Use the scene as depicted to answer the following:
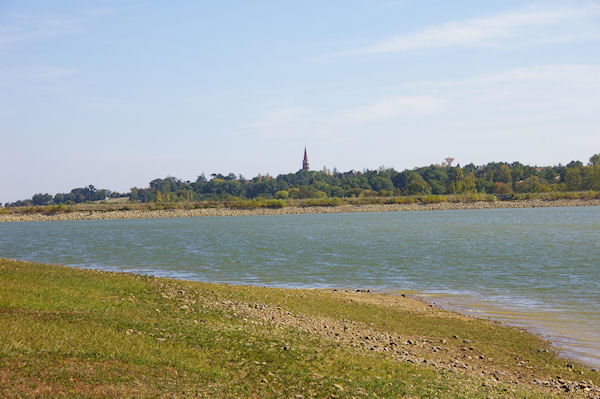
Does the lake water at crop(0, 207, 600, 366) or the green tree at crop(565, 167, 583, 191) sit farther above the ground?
the green tree at crop(565, 167, 583, 191)

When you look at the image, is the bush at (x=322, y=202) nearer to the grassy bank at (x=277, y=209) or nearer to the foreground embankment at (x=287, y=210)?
the grassy bank at (x=277, y=209)

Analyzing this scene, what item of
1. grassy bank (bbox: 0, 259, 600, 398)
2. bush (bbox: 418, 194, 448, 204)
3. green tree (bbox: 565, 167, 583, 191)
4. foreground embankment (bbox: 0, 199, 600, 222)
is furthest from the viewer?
green tree (bbox: 565, 167, 583, 191)

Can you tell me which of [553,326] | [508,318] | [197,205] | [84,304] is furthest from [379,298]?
[197,205]

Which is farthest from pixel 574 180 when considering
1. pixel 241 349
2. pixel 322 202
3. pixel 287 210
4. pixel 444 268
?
pixel 241 349

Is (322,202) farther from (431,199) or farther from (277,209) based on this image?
(431,199)

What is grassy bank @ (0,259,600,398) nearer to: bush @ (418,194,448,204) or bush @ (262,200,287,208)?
bush @ (262,200,287,208)

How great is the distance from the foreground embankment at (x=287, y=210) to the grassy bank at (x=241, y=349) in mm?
159205

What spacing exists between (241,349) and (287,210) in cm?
17213

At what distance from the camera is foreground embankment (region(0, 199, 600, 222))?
173625 mm

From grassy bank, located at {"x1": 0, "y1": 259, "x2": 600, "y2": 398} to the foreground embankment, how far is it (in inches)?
6268

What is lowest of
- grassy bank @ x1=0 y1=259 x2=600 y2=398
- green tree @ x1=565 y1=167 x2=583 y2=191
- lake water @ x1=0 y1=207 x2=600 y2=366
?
lake water @ x1=0 y1=207 x2=600 y2=366

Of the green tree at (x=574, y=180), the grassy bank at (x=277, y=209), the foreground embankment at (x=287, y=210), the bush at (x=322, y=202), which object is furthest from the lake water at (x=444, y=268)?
the green tree at (x=574, y=180)

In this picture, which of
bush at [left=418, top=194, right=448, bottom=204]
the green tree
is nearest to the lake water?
bush at [left=418, top=194, right=448, bottom=204]

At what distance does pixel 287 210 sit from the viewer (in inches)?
7328
